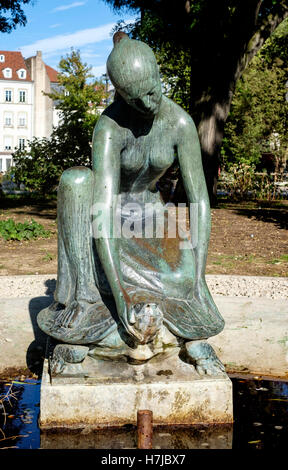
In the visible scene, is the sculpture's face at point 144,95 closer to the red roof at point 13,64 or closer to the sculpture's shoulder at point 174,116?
the sculpture's shoulder at point 174,116

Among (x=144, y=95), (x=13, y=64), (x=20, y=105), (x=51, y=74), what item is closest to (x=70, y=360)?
(x=144, y=95)

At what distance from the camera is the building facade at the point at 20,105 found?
58719 millimetres

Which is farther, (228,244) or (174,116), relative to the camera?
(228,244)

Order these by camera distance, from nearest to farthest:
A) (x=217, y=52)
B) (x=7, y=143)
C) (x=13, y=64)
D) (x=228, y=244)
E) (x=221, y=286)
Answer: (x=221, y=286) → (x=228, y=244) → (x=217, y=52) → (x=13, y=64) → (x=7, y=143)

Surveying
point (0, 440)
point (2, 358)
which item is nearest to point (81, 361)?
point (0, 440)

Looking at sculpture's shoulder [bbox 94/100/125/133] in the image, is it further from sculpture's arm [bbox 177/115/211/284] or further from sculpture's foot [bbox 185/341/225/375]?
sculpture's foot [bbox 185/341/225/375]

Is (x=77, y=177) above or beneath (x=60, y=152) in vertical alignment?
beneath

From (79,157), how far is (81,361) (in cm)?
1639

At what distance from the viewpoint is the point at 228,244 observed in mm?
9836

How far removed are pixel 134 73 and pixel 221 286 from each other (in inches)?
135

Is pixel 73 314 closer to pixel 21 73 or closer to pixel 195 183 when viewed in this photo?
pixel 195 183

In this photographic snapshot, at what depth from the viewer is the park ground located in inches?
303

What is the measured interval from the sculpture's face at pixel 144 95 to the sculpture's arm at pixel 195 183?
28 centimetres
